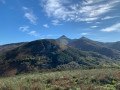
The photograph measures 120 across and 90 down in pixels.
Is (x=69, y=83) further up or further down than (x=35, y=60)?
further up

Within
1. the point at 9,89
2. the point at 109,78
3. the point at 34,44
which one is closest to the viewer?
the point at 9,89

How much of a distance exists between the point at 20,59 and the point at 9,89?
7340 cm

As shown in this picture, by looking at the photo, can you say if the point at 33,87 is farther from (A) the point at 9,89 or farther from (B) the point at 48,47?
(B) the point at 48,47

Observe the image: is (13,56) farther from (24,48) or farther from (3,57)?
(24,48)

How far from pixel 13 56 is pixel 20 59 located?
28.9 feet

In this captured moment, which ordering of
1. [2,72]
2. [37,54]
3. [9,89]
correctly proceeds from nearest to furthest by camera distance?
[9,89]
[2,72]
[37,54]

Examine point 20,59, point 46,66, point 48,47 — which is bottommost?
point 46,66

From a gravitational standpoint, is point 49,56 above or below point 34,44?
below

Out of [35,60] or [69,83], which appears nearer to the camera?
[69,83]

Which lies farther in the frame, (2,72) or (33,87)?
(2,72)

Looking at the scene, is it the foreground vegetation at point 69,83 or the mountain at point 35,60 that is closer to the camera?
the foreground vegetation at point 69,83

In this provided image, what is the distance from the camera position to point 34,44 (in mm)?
104812

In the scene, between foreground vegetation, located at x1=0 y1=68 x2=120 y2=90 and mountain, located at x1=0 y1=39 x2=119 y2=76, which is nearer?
foreground vegetation, located at x1=0 y1=68 x2=120 y2=90

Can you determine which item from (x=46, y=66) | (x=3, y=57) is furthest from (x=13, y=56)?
(x=46, y=66)
